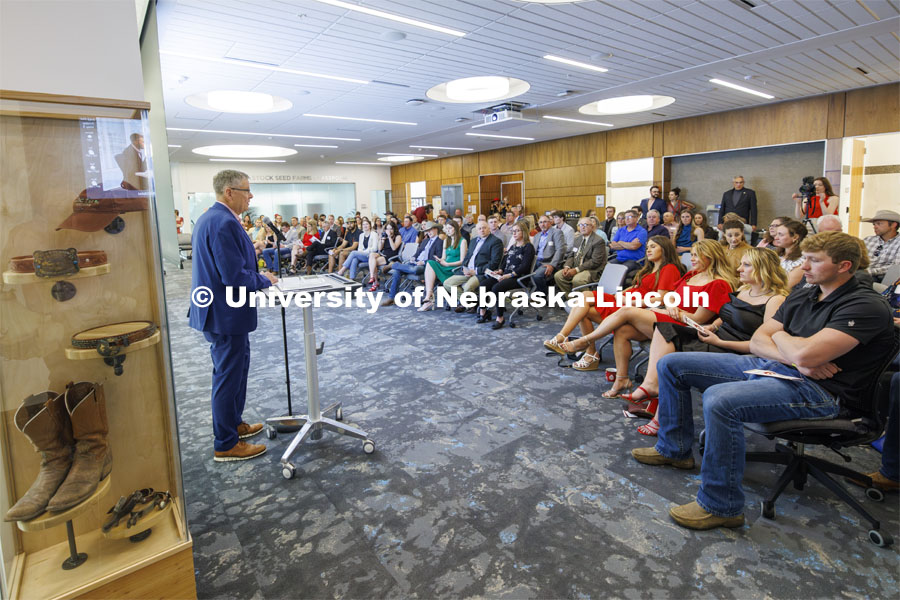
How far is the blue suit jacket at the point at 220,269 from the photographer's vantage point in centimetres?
257

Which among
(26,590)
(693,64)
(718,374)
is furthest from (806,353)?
(693,64)

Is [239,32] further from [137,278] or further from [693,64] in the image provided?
[693,64]

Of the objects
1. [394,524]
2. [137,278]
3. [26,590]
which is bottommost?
[394,524]

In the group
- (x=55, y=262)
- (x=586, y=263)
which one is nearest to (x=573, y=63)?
(x=586, y=263)

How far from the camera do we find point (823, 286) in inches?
83.3

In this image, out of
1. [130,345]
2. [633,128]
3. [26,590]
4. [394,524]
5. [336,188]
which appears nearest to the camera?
[26,590]

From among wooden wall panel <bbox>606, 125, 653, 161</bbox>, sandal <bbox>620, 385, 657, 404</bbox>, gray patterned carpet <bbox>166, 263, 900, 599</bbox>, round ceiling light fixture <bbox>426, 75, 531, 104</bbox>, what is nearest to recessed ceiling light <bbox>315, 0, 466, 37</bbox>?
round ceiling light fixture <bbox>426, 75, 531, 104</bbox>

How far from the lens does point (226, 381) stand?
8.82 feet

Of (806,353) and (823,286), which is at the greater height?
(823,286)

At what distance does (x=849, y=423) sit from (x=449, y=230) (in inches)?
211

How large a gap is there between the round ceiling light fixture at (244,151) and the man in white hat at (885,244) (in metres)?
13.5

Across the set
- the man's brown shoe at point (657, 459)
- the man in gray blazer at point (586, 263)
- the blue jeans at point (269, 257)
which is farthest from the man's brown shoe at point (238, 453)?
the blue jeans at point (269, 257)

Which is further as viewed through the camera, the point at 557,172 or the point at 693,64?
the point at 557,172

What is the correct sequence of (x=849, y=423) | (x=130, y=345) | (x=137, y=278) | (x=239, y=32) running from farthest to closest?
(x=239, y=32), (x=849, y=423), (x=137, y=278), (x=130, y=345)
